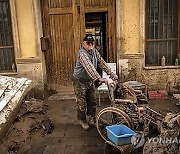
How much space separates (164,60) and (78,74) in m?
3.39

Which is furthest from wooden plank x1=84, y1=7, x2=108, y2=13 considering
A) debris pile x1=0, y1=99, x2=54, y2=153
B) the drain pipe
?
debris pile x1=0, y1=99, x2=54, y2=153

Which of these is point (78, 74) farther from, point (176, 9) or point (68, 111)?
point (176, 9)

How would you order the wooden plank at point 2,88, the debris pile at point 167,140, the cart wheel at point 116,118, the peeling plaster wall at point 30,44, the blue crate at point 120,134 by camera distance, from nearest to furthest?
1. the debris pile at point 167,140
2. the blue crate at point 120,134
3. the cart wheel at point 116,118
4. the wooden plank at point 2,88
5. the peeling plaster wall at point 30,44

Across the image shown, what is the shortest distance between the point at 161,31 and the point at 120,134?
4.42 metres

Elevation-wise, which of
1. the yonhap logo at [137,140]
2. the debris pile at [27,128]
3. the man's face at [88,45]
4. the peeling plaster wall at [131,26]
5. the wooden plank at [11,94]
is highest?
the peeling plaster wall at [131,26]

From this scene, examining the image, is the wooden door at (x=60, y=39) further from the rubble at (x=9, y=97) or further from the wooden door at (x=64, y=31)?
the rubble at (x=9, y=97)

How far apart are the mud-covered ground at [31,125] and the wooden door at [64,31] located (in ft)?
4.43

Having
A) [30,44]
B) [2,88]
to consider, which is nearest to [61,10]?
[30,44]

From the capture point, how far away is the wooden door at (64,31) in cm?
847

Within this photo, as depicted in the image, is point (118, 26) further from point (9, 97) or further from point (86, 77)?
point (9, 97)

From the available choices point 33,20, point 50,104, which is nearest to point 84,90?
point 50,104

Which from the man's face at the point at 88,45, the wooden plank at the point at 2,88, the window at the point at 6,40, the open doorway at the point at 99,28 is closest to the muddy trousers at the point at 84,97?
the man's face at the point at 88,45

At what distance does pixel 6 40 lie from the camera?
862 cm

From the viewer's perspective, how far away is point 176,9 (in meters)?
8.25
